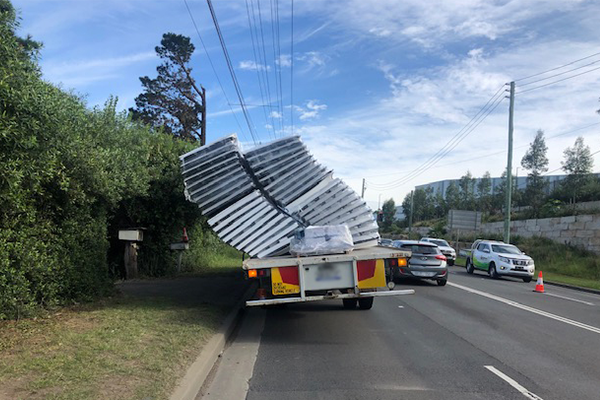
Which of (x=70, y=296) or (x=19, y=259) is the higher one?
(x=19, y=259)

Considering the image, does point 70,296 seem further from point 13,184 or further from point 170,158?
point 170,158

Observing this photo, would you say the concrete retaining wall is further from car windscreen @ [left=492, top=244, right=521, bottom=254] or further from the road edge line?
the road edge line

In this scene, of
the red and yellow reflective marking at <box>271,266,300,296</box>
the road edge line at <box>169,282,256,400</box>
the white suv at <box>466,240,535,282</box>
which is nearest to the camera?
the road edge line at <box>169,282,256,400</box>

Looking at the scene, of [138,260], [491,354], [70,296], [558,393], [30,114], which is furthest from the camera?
[138,260]

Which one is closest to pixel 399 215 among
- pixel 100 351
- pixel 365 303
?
pixel 365 303

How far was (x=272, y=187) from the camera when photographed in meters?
8.25

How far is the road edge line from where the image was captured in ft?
15.2

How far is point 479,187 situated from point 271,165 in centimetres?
5139

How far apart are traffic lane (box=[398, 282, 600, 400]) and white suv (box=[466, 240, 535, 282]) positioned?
8.83 meters

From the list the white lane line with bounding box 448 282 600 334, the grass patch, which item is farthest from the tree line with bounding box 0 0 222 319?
the white lane line with bounding box 448 282 600 334

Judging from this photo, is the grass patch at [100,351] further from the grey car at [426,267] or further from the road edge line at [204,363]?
the grey car at [426,267]

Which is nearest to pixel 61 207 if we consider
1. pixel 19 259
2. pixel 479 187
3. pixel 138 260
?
pixel 19 259

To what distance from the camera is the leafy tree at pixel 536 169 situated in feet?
122

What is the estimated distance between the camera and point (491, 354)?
6.62 metres
